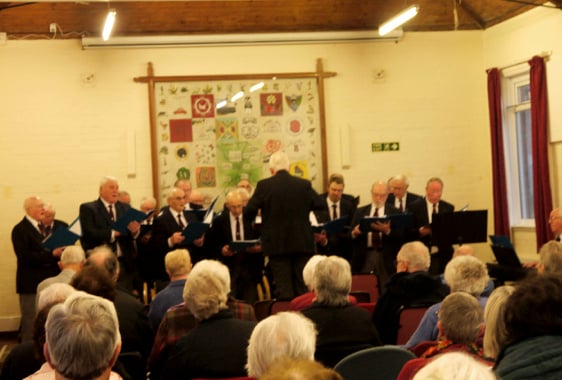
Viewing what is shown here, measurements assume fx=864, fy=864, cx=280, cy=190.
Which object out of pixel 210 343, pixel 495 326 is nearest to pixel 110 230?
pixel 210 343

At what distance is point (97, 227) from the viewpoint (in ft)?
30.3

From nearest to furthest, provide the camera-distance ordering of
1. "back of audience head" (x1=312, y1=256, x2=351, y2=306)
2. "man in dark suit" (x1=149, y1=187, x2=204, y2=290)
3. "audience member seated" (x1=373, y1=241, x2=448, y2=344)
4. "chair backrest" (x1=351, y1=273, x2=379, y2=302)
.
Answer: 1. "back of audience head" (x1=312, y1=256, x2=351, y2=306)
2. "audience member seated" (x1=373, y1=241, x2=448, y2=344)
3. "chair backrest" (x1=351, y1=273, x2=379, y2=302)
4. "man in dark suit" (x1=149, y1=187, x2=204, y2=290)

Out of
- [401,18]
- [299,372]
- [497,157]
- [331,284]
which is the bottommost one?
[331,284]

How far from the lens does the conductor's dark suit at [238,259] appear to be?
963 cm

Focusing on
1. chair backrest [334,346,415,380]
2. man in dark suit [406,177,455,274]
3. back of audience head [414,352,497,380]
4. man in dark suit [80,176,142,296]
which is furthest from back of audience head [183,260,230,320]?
man in dark suit [406,177,455,274]

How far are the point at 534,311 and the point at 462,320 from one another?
46.5 inches

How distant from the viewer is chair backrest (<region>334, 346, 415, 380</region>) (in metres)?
3.76

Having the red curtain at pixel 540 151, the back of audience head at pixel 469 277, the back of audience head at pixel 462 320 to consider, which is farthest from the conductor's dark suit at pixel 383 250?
the back of audience head at pixel 462 320

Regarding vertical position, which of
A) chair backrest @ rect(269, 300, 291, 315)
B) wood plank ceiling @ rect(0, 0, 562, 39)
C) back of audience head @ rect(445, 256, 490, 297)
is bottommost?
chair backrest @ rect(269, 300, 291, 315)

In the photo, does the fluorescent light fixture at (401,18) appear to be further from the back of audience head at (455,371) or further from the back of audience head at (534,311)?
the back of audience head at (455,371)

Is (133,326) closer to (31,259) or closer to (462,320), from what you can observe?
(462,320)

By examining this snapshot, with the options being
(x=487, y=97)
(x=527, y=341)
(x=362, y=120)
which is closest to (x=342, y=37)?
(x=362, y=120)

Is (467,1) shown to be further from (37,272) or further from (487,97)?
(37,272)

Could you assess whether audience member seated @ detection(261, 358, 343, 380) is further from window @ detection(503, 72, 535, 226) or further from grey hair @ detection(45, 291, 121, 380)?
window @ detection(503, 72, 535, 226)
